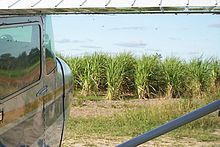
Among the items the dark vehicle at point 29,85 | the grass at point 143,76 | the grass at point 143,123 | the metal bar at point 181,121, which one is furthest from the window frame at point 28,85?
the grass at point 143,76

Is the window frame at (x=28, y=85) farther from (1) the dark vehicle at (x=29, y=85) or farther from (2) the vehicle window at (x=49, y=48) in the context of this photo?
(2) the vehicle window at (x=49, y=48)

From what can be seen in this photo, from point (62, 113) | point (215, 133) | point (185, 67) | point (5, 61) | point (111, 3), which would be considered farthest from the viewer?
point (185, 67)

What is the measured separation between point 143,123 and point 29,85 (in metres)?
7.98

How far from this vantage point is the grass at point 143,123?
400 inches

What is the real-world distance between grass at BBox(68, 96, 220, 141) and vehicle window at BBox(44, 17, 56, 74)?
5437mm

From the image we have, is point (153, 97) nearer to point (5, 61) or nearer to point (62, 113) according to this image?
point (62, 113)

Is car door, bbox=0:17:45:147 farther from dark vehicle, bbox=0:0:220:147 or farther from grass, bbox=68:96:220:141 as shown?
grass, bbox=68:96:220:141

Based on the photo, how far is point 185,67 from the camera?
1609 cm

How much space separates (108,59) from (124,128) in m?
6.02

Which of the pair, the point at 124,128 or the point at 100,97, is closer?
the point at 124,128

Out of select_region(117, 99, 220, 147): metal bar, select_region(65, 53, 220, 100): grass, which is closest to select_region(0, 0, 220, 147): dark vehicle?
select_region(117, 99, 220, 147): metal bar

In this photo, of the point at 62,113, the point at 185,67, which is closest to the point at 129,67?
the point at 185,67

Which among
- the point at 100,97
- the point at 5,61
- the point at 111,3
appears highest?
the point at 111,3

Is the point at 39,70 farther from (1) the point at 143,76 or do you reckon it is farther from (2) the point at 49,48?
(1) the point at 143,76
